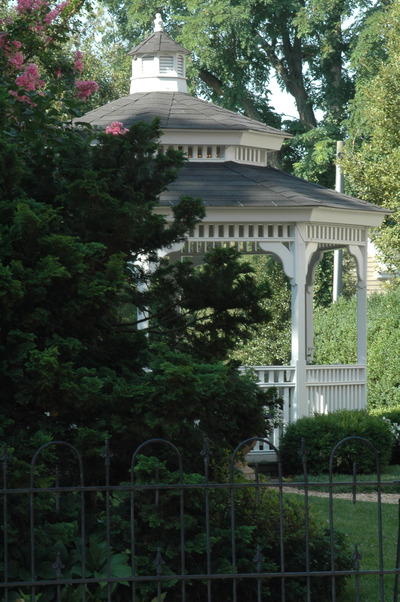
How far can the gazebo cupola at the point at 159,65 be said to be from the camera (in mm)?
15766

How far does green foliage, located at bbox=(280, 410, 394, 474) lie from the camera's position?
1182cm

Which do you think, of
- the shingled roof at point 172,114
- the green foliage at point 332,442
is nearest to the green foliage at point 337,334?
the shingled roof at point 172,114

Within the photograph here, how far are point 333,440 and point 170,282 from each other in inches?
245

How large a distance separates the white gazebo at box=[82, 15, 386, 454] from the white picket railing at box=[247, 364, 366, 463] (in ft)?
0.05

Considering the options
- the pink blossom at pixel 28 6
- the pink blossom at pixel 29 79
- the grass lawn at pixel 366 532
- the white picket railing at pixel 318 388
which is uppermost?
the pink blossom at pixel 28 6

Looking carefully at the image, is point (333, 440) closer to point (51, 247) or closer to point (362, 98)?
point (51, 247)

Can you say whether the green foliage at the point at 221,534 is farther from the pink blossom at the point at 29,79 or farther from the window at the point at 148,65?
the window at the point at 148,65

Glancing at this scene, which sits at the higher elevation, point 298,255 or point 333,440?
point 298,255

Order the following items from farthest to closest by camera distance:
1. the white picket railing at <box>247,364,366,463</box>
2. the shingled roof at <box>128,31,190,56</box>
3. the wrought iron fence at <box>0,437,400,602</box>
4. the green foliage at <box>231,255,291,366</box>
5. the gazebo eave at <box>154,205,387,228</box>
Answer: the green foliage at <box>231,255,291,366</box>
the shingled roof at <box>128,31,190,56</box>
the white picket railing at <box>247,364,366,463</box>
the gazebo eave at <box>154,205,387,228</box>
the wrought iron fence at <box>0,437,400,602</box>

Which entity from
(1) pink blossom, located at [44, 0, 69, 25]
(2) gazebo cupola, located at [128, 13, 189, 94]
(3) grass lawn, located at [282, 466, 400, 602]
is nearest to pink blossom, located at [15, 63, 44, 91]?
(1) pink blossom, located at [44, 0, 69, 25]

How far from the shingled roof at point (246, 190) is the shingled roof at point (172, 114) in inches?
24.3

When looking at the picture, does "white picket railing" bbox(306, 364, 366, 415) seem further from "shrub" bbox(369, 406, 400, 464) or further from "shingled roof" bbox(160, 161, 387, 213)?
"shingled roof" bbox(160, 161, 387, 213)

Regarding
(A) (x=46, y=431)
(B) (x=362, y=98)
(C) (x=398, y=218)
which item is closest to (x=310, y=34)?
(B) (x=362, y=98)

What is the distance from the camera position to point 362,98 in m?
26.9
